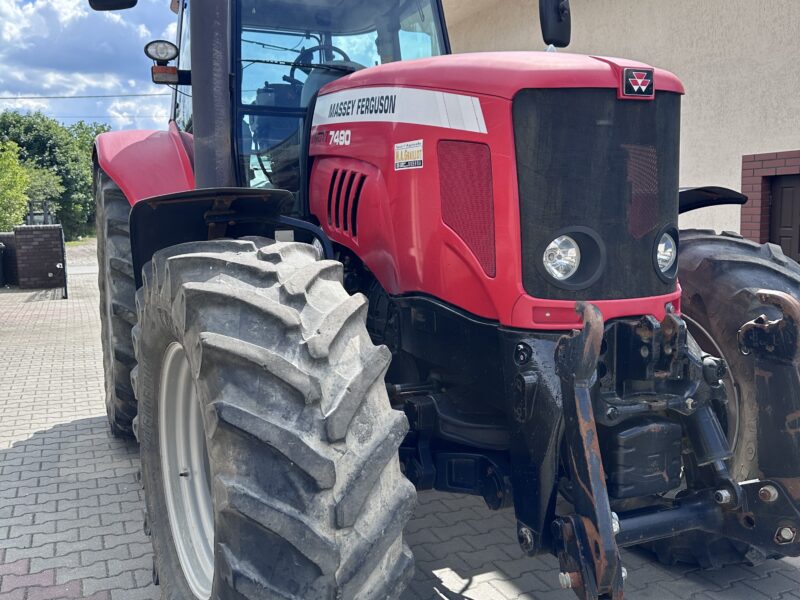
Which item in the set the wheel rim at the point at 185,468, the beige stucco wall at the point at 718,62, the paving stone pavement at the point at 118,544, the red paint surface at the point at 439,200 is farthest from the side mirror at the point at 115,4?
the beige stucco wall at the point at 718,62

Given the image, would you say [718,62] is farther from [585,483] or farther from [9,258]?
[9,258]

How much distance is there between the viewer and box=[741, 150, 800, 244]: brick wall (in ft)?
27.0

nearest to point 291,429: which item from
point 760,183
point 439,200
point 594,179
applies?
point 439,200

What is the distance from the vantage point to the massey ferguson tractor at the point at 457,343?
1.95m

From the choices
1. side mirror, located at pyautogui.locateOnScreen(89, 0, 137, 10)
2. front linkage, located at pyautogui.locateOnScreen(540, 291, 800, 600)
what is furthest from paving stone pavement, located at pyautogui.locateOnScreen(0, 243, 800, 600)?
side mirror, located at pyautogui.locateOnScreen(89, 0, 137, 10)

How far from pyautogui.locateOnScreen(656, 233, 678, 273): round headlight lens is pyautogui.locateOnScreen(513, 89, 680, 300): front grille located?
0.26 ft

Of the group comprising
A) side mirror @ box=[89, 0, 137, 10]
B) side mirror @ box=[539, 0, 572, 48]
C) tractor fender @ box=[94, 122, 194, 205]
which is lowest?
tractor fender @ box=[94, 122, 194, 205]

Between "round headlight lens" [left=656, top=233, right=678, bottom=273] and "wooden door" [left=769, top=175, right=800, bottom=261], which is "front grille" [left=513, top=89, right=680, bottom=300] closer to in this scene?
"round headlight lens" [left=656, top=233, right=678, bottom=273]

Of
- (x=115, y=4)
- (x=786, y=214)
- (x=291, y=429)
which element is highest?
(x=115, y=4)

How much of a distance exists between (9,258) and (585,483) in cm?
1448

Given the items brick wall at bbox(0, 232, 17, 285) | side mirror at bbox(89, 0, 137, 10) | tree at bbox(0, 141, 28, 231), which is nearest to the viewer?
side mirror at bbox(89, 0, 137, 10)

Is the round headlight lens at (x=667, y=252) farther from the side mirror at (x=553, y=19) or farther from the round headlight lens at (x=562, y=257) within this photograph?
the side mirror at (x=553, y=19)

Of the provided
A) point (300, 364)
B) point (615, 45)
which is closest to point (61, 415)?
point (300, 364)

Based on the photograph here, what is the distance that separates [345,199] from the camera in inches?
123
